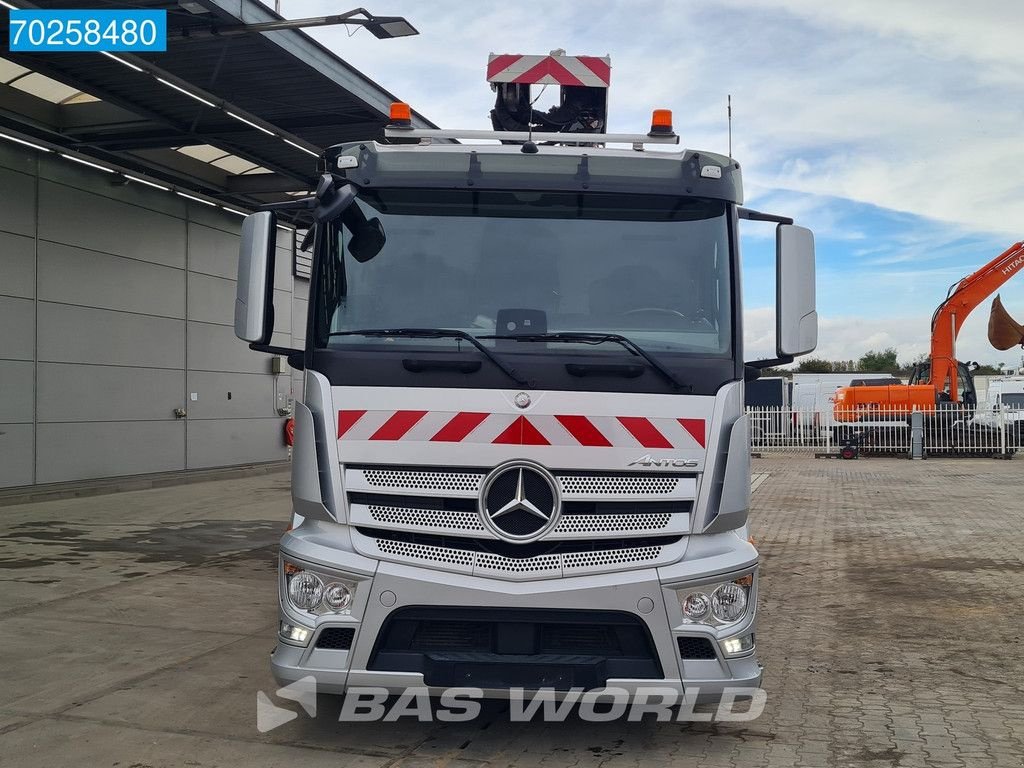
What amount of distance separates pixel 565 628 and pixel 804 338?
72.7 inches

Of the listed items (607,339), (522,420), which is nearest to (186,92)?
(607,339)

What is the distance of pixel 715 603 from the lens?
430 cm

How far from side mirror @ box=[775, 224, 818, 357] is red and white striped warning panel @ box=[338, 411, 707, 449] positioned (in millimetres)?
795

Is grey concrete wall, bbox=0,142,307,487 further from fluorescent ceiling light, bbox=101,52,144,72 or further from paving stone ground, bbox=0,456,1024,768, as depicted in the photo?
paving stone ground, bbox=0,456,1024,768

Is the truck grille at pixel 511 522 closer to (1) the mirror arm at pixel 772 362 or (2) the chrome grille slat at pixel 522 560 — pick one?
(2) the chrome grille slat at pixel 522 560

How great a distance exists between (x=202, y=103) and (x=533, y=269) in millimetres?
11020

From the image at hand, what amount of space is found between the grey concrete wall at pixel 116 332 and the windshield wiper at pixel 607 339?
8.55 metres

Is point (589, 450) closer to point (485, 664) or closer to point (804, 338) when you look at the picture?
point (485, 664)

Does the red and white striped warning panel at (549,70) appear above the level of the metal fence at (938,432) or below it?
above

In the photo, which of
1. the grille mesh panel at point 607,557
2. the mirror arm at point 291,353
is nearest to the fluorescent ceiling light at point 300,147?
the mirror arm at point 291,353

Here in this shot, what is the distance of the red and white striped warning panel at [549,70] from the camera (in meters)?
6.87

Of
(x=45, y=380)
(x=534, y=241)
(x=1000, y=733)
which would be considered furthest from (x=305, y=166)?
(x=1000, y=733)

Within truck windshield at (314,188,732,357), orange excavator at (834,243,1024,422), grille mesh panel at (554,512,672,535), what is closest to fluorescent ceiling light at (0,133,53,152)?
truck windshield at (314,188,732,357)

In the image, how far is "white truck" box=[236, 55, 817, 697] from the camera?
4.22 metres
